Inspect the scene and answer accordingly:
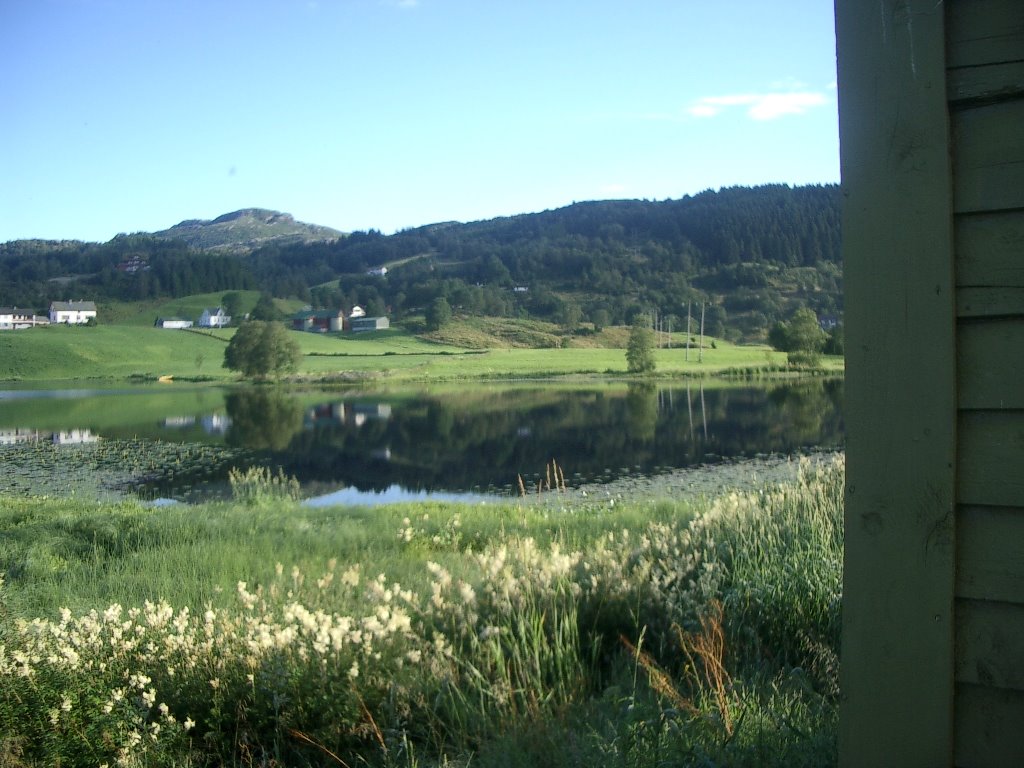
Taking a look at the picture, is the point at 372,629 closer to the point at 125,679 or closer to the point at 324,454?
the point at 125,679

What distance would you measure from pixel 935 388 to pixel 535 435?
2834cm

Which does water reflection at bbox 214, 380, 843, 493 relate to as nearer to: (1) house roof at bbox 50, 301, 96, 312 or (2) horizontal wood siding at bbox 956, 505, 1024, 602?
(2) horizontal wood siding at bbox 956, 505, 1024, 602

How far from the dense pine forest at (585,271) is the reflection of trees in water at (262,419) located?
199 ft

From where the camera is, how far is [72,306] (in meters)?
116

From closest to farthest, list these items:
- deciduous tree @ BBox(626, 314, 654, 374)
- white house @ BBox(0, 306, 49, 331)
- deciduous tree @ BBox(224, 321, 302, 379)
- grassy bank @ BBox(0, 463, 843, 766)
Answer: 1. grassy bank @ BBox(0, 463, 843, 766)
2. deciduous tree @ BBox(224, 321, 302, 379)
3. deciduous tree @ BBox(626, 314, 654, 374)
4. white house @ BBox(0, 306, 49, 331)

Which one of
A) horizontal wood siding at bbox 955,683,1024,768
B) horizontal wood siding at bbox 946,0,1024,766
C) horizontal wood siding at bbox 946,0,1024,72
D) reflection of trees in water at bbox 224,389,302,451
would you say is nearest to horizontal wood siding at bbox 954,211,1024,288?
horizontal wood siding at bbox 946,0,1024,766

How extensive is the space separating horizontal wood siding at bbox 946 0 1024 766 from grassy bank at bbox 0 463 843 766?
0.83m

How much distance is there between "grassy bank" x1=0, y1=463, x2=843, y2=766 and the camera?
3.28 meters

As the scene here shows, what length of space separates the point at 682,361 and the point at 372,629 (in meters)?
73.2

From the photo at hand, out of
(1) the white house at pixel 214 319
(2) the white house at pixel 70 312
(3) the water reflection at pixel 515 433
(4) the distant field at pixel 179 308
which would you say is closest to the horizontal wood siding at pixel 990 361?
(3) the water reflection at pixel 515 433

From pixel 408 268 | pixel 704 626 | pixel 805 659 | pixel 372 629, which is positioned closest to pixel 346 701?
pixel 372 629

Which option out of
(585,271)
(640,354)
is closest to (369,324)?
(585,271)

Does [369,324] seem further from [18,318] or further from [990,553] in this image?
[990,553]

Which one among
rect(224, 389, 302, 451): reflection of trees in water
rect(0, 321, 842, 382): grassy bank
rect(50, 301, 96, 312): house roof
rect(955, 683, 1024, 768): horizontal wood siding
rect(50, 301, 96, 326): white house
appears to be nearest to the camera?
rect(955, 683, 1024, 768): horizontal wood siding
